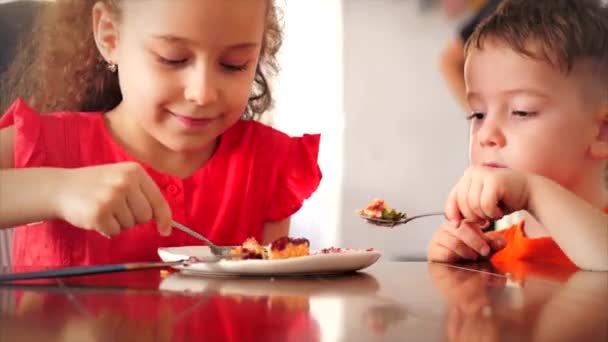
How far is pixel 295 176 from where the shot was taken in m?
1.29

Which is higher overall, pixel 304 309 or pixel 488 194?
pixel 488 194

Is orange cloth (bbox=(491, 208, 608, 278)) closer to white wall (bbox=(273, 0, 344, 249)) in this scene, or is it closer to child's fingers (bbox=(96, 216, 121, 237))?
white wall (bbox=(273, 0, 344, 249))

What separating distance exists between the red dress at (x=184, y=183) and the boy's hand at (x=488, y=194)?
293 millimetres

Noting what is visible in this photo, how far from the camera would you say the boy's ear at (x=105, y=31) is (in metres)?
1.21

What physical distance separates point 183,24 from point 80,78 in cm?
28

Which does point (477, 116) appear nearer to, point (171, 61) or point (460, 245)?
point (460, 245)

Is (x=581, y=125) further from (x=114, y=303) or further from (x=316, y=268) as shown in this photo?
(x=114, y=303)

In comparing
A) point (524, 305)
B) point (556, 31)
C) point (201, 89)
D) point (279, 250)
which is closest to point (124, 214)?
point (279, 250)

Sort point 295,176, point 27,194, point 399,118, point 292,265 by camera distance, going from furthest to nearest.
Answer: point 399,118
point 295,176
point 27,194
point 292,265

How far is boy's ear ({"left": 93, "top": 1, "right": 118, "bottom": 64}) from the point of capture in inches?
47.8

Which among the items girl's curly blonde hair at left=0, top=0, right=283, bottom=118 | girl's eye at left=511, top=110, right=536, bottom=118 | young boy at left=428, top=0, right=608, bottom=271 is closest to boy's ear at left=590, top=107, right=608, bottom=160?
young boy at left=428, top=0, right=608, bottom=271

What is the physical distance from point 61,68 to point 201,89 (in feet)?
1.06

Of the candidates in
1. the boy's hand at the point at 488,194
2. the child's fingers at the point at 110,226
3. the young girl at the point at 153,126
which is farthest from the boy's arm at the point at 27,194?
the boy's hand at the point at 488,194

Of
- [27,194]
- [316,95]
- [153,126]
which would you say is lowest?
[27,194]
